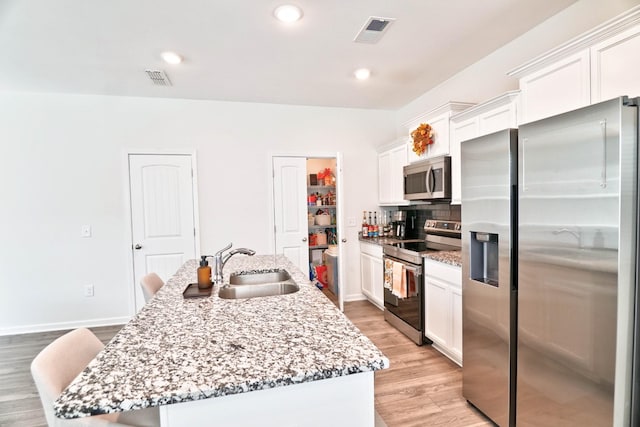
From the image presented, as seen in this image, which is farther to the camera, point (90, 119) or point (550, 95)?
point (90, 119)

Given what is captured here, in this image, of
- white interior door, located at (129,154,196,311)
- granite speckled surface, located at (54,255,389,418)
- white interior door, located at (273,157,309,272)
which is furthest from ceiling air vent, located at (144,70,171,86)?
granite speckled surface, located at (54,255,389,418)

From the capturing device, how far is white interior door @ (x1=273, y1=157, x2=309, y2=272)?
4.16 m

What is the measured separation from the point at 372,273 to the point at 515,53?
8.93 feet

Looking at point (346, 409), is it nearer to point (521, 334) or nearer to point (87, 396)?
point (87, 396)

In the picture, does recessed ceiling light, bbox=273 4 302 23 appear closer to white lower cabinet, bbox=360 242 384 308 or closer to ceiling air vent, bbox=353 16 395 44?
ceiling air vent, bbox=353 16 395 44

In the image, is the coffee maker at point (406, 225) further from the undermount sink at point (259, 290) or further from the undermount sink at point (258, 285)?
the undermount sink at point (259, 290)

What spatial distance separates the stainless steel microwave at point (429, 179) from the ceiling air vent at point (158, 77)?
9.02ft

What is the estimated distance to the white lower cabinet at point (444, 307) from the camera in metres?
2.49

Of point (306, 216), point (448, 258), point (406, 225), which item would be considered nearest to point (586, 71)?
point (448, 258)

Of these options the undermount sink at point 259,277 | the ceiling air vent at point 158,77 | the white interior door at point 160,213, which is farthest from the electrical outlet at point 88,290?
the undermount sink at point 259,277

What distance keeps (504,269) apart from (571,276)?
39 cm

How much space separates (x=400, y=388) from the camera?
2.35 meters

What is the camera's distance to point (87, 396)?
79cm

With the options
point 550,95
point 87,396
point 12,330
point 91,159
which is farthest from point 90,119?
point 550,95
